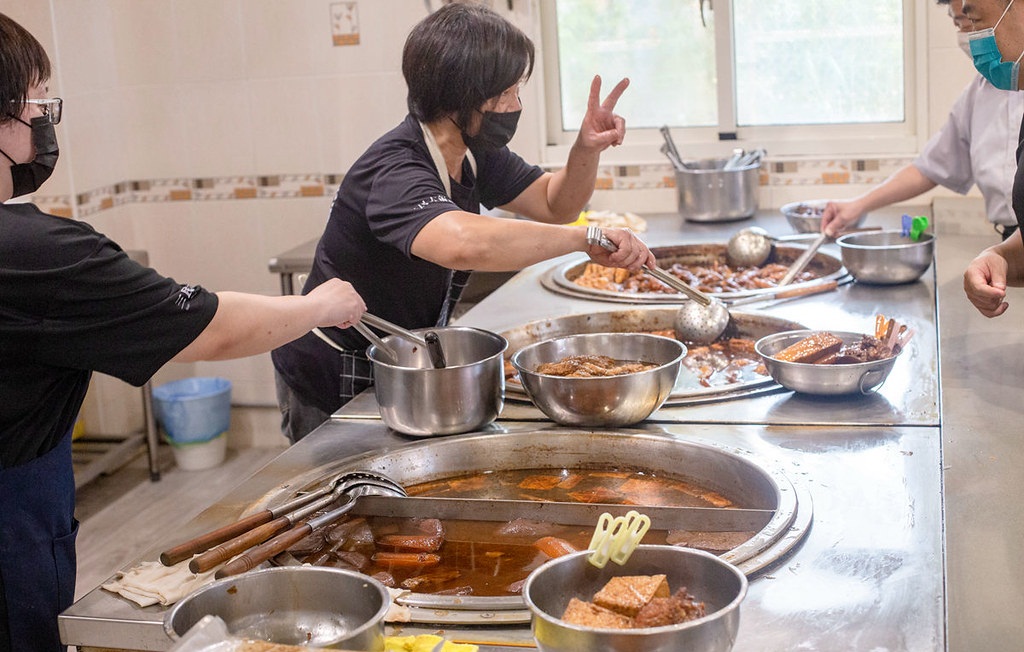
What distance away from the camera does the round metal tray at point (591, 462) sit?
1.79m

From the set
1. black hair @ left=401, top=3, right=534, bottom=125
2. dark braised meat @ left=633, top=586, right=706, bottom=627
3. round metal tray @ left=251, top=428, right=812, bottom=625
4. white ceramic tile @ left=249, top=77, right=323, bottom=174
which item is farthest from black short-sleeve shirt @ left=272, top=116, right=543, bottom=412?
white ceramic tile @ left=249, top=77, right=323, bottom=174

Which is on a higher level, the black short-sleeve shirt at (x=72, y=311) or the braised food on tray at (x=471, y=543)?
the black short-sleeve shirt at (x=72, y=311)

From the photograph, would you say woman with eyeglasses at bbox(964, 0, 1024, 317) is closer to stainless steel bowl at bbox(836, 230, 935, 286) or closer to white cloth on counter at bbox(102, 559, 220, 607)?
stainless steel bowl at bbox(836, 230, 935, 286)

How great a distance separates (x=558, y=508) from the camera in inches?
70.0

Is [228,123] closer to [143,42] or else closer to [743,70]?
[143,42]

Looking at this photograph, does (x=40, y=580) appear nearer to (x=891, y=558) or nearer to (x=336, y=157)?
(x=891, y=558)

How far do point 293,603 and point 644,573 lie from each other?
16.6 inches

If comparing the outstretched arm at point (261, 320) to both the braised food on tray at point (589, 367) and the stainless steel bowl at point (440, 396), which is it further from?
the braised food on tray at point (589, 367)

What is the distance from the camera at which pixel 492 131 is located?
2.49 m

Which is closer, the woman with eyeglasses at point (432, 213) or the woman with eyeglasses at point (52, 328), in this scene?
the woman with eyeglasses at point (52, 328)

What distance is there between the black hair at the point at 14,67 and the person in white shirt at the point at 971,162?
2.50m

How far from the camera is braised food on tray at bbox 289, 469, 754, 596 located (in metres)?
1.65

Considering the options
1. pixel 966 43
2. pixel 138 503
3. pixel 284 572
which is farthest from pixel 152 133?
pixel 284 572

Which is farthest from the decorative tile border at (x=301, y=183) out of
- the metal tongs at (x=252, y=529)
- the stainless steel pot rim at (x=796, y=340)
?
the metal tongs at (x=252, y=529)
